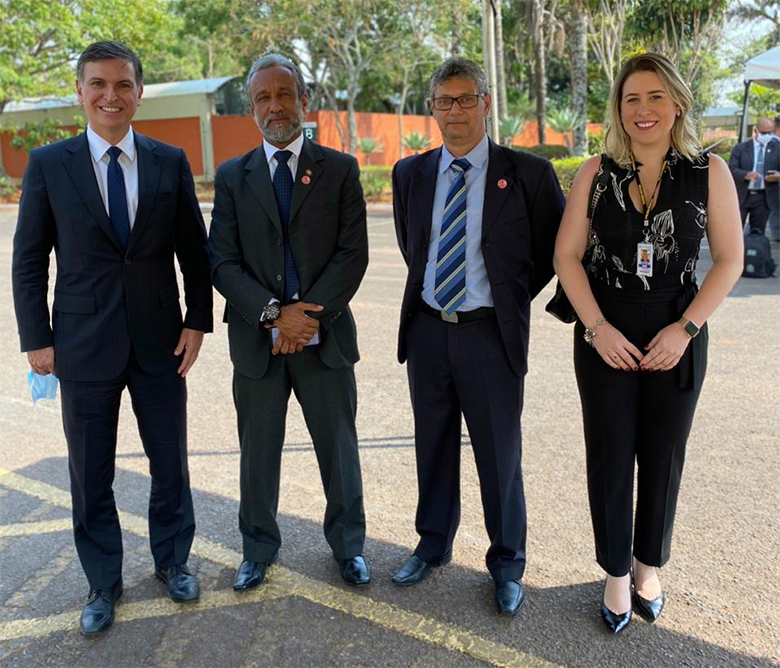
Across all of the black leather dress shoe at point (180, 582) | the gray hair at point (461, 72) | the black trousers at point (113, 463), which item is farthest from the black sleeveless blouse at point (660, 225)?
the black leather dress shoe at point (180, 582)

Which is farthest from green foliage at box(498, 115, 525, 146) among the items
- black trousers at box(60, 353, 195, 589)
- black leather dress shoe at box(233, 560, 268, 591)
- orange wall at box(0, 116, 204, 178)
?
black leather dress shoe at box(233, 560, 268, 591)

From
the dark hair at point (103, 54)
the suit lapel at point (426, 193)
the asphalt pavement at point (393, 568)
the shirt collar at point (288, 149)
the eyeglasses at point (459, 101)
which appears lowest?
the asphalt pavement at point (393, 568)

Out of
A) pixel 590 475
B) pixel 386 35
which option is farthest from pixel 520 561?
pixel 386 35

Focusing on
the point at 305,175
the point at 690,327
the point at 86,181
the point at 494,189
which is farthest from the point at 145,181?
the point at 690,327

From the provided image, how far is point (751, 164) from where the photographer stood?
406 inches

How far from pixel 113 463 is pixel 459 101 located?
78.5 inches

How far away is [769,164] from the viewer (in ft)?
33.5

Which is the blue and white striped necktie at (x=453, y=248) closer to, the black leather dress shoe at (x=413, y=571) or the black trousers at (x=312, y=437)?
the black trousers at (x=312, y=437)

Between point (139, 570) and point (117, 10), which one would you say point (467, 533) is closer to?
point (139, 570)

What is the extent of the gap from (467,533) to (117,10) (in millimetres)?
27594

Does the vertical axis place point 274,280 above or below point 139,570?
above

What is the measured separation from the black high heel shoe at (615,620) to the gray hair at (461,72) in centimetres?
203

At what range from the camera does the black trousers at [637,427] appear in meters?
2.70

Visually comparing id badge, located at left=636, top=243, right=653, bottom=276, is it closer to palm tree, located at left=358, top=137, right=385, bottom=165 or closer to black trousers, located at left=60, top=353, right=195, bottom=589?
black trousers, located at left=60, top=353, right=195, bottom=589
